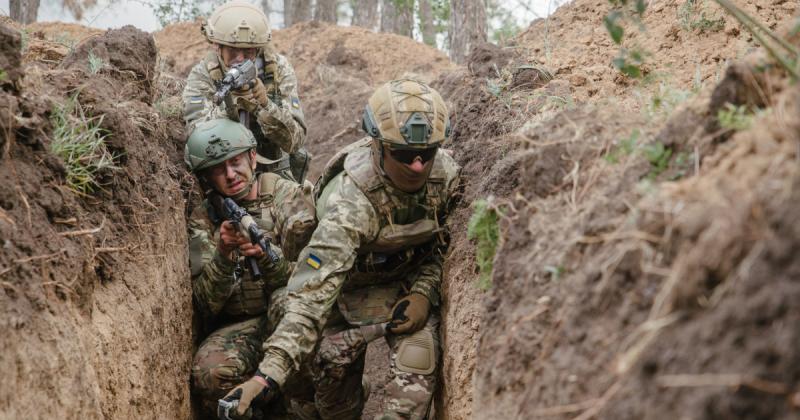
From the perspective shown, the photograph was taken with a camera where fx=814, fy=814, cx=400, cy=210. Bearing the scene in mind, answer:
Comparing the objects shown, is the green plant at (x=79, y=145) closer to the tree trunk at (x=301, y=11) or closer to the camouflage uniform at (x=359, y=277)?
the camouflage uniform at (x=359, y=277)

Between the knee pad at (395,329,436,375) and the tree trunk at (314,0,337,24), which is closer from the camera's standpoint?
the knee pad at (395,329,436,375)

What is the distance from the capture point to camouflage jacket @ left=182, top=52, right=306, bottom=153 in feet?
22.4

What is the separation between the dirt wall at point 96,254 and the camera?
3.62 meters

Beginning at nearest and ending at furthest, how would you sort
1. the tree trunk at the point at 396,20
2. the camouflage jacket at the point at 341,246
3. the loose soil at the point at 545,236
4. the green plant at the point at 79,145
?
1. the loose soil at the point at 545,236
2. the green plant at the point at 79,145
3. the camouflage jacket at the point at 341,246
4. the tree trunk at the point at 396,20

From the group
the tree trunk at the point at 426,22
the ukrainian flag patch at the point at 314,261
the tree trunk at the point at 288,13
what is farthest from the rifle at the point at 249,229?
the tree trunk at the point at 288,13

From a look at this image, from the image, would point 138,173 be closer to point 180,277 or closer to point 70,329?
point 180,277

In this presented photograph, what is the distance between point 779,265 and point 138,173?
4115 millimetres

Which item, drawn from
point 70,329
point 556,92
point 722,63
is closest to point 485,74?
point 556,92

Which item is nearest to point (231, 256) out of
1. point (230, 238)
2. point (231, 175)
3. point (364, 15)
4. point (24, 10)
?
point (230, 238)

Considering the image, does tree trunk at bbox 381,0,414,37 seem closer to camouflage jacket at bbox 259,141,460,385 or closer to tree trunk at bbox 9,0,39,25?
tree trunk at bbox 9,0,39,25

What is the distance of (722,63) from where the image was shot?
5.24m

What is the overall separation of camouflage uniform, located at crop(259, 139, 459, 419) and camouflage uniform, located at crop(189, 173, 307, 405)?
1.81 feet

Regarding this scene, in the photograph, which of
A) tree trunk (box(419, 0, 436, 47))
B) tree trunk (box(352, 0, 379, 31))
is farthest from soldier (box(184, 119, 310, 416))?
tree trunk (box(352, 0, 379, 31))

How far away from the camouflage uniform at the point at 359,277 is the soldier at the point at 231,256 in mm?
584
